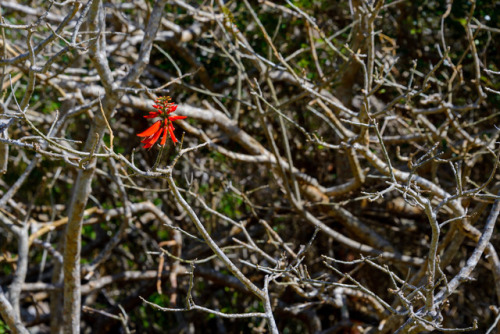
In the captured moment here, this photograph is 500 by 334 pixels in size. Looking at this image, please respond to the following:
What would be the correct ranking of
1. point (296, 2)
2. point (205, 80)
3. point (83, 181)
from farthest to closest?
1. point (205, 80)
2. point (296, 2)
3. point (83, 181)

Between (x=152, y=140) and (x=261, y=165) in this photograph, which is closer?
(x=152, y=140)

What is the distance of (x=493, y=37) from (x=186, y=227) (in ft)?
11.4

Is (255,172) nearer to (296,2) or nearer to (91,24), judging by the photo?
(296,2)

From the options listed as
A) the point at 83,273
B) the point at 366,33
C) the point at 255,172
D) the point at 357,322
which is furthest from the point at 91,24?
the point at 357,322

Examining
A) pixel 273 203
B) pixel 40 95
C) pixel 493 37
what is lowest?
pixel 273 203

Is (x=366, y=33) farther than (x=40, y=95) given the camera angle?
No

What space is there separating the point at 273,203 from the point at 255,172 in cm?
37

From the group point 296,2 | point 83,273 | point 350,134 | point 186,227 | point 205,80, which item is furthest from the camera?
point 186,227

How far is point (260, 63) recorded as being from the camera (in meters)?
4.86

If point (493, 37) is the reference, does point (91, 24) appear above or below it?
above

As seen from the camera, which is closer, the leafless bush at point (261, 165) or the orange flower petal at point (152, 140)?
the orange flower petal at point (152, 140)

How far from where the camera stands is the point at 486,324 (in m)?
5.61

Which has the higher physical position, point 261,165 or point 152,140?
point 261,165

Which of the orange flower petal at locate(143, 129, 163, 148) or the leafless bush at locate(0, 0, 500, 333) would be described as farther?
the leafless bush at locate(0, 0, 500, 333)
